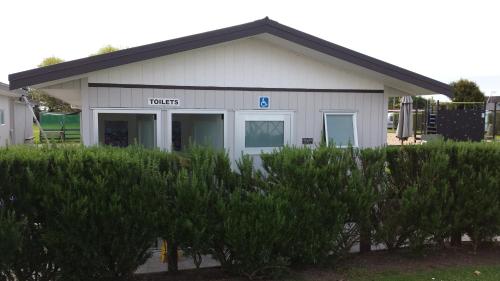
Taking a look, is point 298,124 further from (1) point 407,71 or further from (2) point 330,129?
(1) point 407,71

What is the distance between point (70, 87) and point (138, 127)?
2118mm

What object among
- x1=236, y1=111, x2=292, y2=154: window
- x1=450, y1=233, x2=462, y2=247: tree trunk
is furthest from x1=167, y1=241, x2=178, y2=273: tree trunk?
x1=450, y1=233, x2=462, y2=247: tree trunk

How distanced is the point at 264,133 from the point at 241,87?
888 millimetres

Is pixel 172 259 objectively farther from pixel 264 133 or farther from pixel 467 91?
pixel 467 91

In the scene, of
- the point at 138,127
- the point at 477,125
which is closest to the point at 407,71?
the point at 138,127

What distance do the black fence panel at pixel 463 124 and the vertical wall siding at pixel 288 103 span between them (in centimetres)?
1117

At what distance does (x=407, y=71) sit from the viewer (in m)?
7.52

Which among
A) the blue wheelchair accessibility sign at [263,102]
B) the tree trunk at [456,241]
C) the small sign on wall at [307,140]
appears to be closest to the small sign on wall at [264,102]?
the blue wheelchair accessibility sign at [263,102]

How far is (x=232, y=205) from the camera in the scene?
4.58 meters

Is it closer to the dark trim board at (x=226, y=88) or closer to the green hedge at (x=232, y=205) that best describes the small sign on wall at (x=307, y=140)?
the dark trim board at (x=226, y=88)

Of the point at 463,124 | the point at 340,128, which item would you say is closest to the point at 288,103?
the point at 340,128

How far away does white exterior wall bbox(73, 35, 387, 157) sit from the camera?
6.69 metres

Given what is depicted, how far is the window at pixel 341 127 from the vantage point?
7.76 metres

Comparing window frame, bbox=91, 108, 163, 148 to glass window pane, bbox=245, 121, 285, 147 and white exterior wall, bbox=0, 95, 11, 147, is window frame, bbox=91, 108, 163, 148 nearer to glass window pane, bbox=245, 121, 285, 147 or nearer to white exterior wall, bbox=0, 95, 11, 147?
glass window pane, bbox=245, 121, 285, 147
